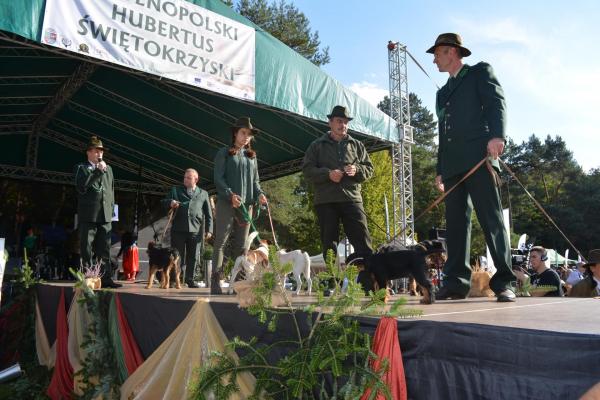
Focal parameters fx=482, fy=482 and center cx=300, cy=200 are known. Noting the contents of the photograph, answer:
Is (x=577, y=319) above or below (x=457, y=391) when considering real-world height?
above

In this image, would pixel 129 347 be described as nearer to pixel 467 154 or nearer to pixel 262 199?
pixel 262 199

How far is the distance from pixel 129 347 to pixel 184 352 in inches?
42.6

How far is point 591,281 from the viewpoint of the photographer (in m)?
4.80

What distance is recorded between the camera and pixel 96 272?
5.21 meters

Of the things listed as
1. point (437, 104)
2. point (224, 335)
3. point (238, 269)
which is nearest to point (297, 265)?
point (238, 269)

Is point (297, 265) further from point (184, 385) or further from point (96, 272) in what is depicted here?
point (96, 272)

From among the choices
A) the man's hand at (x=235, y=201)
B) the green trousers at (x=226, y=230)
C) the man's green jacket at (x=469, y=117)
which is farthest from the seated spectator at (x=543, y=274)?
the man's hand at (x=235, y=201)

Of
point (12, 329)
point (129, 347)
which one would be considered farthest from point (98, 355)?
point (12, 329)

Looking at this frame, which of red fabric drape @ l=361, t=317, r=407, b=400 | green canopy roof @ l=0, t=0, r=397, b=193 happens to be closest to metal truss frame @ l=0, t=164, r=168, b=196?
green canopy roof @ l=0, t=0, r=397, b=193

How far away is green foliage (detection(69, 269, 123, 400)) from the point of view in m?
3.87

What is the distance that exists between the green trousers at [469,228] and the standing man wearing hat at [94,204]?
4.10 meters

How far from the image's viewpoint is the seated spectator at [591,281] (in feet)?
15.6

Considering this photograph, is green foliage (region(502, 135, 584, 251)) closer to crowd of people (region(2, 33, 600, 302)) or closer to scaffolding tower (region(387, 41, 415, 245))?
scaffolding tower (region(387, 41, 415, 245))

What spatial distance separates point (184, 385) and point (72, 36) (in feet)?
15.1
